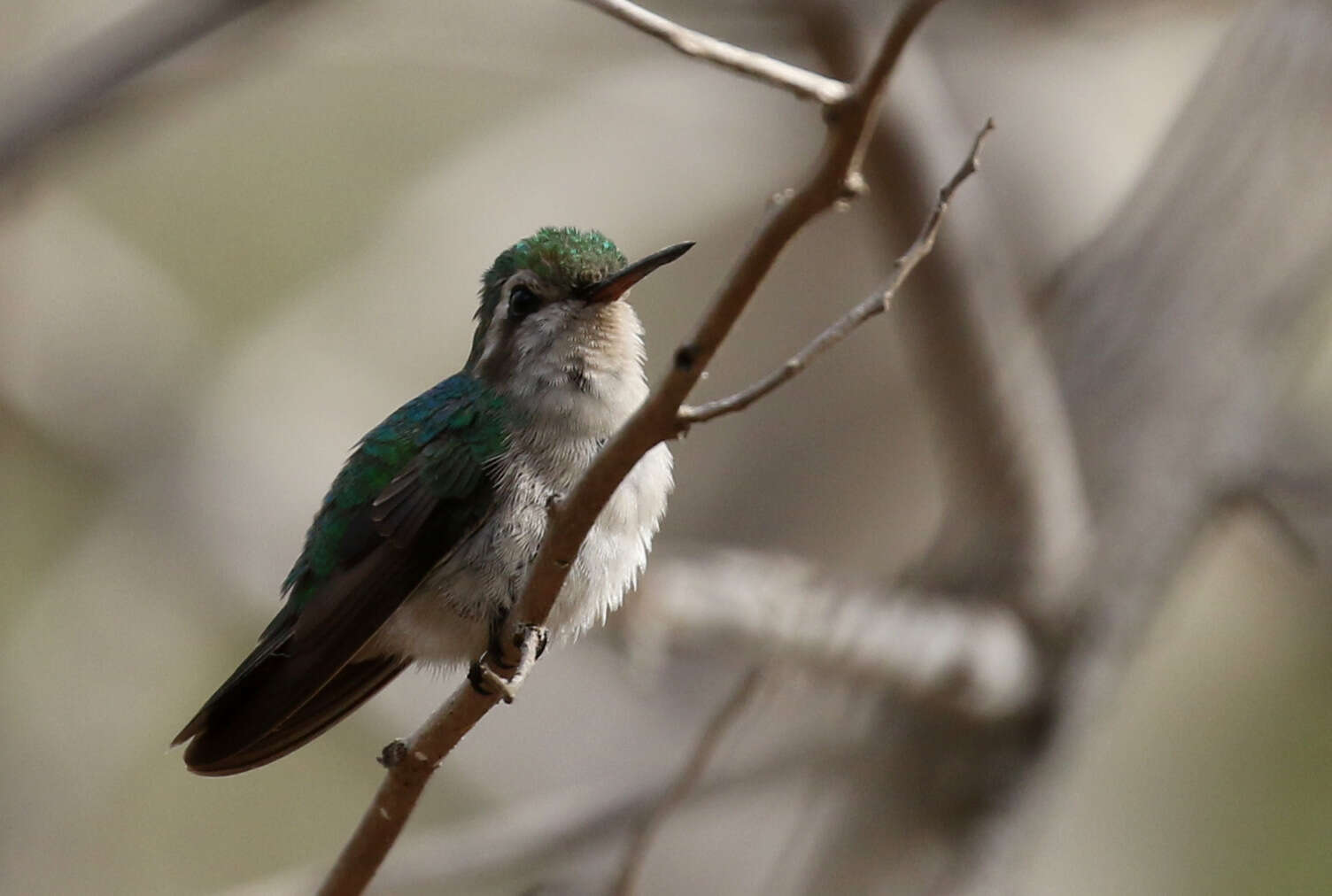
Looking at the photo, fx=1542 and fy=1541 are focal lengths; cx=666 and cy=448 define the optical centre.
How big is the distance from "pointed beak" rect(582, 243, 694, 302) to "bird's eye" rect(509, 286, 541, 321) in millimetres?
161

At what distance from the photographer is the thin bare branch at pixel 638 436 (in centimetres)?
181

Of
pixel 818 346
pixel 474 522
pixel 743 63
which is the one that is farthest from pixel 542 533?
pixel 743 63

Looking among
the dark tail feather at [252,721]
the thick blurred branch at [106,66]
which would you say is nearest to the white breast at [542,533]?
the dark tail feather at [252,721]

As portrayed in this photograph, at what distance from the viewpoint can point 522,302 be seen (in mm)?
3326

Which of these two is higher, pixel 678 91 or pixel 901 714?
pixel 678 91

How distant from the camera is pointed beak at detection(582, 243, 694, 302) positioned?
240 cm

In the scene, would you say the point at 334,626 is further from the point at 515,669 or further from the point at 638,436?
the point at 638,436

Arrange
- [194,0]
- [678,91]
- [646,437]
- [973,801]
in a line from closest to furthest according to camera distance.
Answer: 1. [646,437]
2. [194,0]
3. [973,801]
4. [678,91]

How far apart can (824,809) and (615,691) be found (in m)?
1.37

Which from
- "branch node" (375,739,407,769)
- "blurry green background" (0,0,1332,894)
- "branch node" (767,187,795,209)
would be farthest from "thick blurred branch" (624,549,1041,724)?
"branch node" (767,187,795,209)

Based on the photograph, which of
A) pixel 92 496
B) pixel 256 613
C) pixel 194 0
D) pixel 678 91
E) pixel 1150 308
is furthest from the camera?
pixel 678 91

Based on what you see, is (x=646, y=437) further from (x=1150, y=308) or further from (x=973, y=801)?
(x=1150, y=308)

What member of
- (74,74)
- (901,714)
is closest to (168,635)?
(901,714)

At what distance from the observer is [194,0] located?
425 cm
